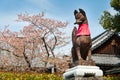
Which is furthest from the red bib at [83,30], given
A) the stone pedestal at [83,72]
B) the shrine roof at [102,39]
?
the shrine roof at [102,39]

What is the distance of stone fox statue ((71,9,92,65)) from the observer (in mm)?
10539

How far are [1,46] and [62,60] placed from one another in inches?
236

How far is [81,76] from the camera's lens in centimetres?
1010

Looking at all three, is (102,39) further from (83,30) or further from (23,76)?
(83,30)

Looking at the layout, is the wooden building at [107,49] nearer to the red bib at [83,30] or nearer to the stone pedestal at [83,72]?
the red bib at [83,30]

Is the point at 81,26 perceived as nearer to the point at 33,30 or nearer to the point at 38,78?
the point at 38,78

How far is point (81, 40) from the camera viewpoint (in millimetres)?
10555

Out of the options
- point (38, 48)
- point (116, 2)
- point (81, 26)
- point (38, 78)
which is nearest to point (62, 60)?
point (38, 48)

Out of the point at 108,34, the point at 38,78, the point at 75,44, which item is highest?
the point at 108,34

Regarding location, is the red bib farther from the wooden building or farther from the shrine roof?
the shrine roof

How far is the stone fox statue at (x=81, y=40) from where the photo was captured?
1054cm

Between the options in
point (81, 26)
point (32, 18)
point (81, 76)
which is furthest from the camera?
point (32, 18)

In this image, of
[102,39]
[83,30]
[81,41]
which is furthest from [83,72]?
[102,39]

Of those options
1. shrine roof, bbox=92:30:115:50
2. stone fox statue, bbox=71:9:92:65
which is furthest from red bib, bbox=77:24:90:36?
shrine roof, bbox=92:30:115:50
